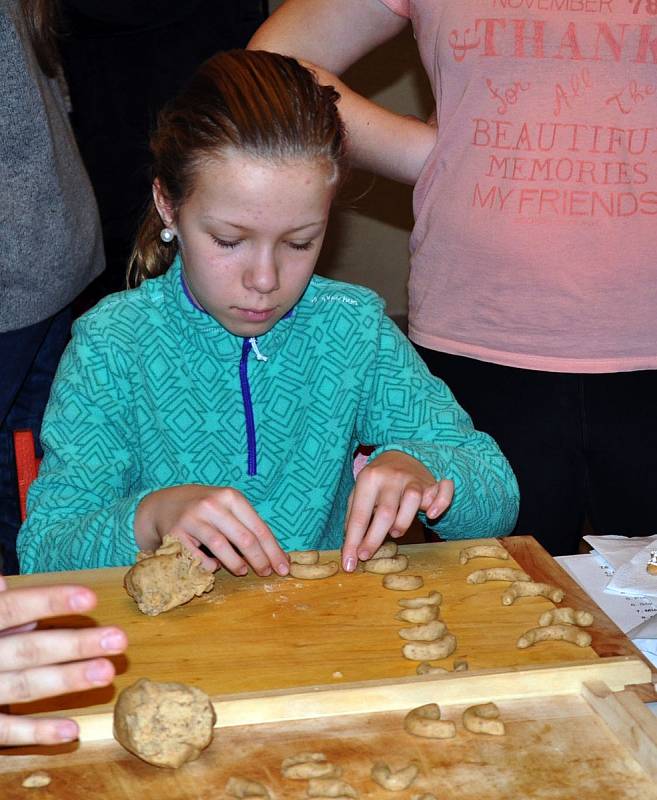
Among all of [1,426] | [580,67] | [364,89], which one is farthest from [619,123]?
[364,89]

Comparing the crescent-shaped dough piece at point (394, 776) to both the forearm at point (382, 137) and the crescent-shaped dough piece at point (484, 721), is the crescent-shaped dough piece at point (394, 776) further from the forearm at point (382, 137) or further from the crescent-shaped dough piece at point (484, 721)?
the forearm at point (382, 137)

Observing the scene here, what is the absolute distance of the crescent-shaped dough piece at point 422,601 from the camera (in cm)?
101

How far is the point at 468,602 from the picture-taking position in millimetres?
1034

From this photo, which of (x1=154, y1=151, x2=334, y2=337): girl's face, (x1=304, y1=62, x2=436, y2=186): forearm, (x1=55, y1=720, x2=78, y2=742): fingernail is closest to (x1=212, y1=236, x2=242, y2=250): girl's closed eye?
(x1=154, y1=151, x2=334, y2=337): girl's face

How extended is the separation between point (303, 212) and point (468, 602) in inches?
17.7

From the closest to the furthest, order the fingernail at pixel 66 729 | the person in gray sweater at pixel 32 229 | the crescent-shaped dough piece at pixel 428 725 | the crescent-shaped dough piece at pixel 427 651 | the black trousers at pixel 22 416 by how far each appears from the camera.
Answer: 1. the fingernail at pixel 66 729
2. the crescent-shaped dough piece at pixel 428 725
3. the crescent-shaped dough piece at pixel 427 651
4. the person in gray sweater at pixel 32 229
5. the black trousers at pixel 22 416

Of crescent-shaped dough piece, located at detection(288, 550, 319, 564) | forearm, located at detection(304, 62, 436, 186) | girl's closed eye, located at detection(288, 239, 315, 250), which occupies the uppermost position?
forearm, located at detection(304, 62, 436, 186)

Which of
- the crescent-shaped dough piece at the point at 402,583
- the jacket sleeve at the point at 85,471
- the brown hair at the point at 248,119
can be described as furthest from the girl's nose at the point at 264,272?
the crescent-shaped dough piece at the point at 402,583

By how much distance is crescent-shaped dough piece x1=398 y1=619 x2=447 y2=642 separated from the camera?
0.95 metres

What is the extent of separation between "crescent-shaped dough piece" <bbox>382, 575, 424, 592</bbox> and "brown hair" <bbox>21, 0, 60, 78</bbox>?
0.85m

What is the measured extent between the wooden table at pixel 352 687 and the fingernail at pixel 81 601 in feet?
0.38

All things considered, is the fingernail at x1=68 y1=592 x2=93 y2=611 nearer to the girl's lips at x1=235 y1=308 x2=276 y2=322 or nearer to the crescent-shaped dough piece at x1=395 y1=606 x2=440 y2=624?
the crescent-shaped dough piece at x1=395 y1=606 x2=440 y2=624

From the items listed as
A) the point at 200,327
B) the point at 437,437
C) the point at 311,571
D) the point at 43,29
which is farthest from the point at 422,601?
the point at 43,29

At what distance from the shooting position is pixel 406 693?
867 mm
